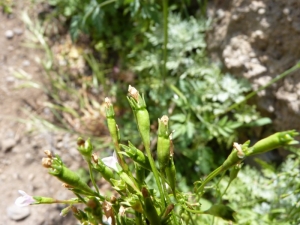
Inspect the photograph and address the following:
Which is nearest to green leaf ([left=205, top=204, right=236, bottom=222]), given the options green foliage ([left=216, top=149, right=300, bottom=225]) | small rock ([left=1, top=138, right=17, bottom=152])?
green foliage ([left=216, top=149, right=300, bottom=225])

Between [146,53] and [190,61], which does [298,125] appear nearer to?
[190,61]

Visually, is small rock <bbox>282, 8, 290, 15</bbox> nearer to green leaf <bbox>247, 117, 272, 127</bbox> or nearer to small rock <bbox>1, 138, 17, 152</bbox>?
green leaf <bbox>247, 117, 272, 127</bbox>

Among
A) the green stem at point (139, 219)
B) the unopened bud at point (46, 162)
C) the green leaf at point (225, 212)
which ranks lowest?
the green leaf at point (225, 212)

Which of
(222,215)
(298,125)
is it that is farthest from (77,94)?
(222,215)

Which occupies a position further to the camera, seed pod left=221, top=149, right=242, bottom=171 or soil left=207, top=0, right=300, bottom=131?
soil left=207, top=0, right=300, bottom=131

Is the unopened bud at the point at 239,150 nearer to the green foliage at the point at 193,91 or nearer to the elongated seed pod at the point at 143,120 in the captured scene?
the elongated seed pod at the point at 143,120

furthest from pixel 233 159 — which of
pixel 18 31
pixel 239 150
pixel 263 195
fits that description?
pixel 18 31

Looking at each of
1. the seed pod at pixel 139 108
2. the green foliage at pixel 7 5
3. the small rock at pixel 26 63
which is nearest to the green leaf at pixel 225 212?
the seed pod at pixel 139 108

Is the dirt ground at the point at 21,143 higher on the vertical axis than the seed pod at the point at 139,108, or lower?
lower
